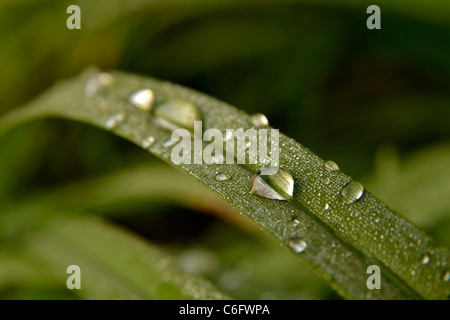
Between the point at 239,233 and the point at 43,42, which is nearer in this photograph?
the point at 239,233

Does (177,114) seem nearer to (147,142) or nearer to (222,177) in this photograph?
(147,142)

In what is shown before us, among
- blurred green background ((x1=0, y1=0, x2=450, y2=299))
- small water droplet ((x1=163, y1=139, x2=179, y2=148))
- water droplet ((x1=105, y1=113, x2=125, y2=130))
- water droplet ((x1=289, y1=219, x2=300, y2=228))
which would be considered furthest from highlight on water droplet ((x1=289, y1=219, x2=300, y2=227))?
blurred green background ((x1=0, y1=0, x2=450, y2=299))

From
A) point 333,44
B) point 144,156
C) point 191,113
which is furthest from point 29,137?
point 333,44

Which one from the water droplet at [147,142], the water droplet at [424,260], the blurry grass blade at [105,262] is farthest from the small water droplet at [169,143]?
the water droplet at [424,260]

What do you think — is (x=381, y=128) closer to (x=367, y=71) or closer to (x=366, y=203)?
(x=367, y=71)

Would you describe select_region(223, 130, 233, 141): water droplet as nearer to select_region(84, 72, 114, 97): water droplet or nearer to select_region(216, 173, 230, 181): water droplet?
select_region(216, 173, 230, 181): water droplet

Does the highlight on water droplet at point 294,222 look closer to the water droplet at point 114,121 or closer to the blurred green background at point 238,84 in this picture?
the water droplet at point 114,121
